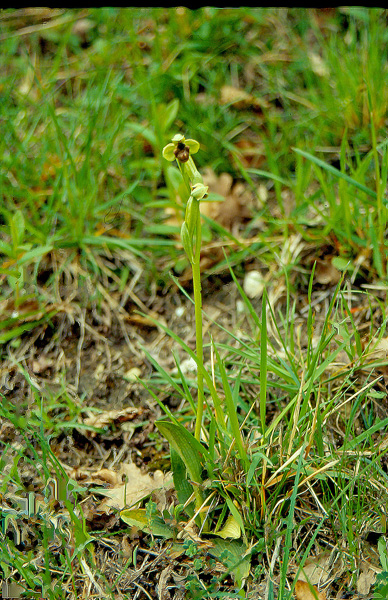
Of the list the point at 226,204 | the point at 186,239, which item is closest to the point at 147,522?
the point at 186,239

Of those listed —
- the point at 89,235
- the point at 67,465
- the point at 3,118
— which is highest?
the point at 3,118

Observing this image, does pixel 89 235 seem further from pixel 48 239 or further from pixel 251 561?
pixel 251 561

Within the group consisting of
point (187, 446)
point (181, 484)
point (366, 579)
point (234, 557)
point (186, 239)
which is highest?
point (186, 239)

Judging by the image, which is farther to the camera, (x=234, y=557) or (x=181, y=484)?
(x=181, y=484)

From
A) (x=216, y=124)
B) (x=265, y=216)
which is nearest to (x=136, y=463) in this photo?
(x=265, y=216)

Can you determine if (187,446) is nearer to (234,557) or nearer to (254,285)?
(234,557)

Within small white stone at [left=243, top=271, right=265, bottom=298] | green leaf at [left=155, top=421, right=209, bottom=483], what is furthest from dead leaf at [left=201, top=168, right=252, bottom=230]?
green leaf at [left=155, top=421, right=209, bottom=483]
